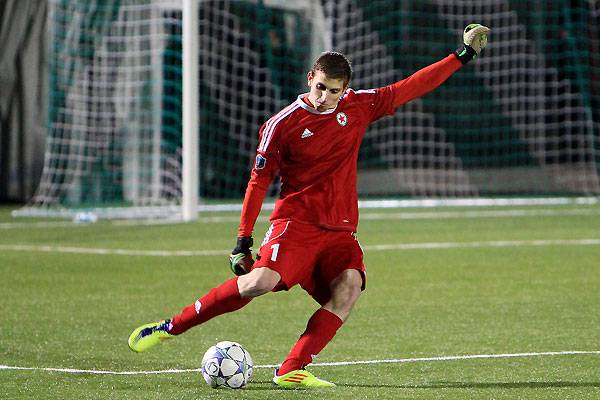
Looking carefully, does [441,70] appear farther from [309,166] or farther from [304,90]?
[304,90]

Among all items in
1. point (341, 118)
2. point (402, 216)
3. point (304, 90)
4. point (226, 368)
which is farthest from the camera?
point (304, 90)

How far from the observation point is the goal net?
1733 centimetres

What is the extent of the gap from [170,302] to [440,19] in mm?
14147

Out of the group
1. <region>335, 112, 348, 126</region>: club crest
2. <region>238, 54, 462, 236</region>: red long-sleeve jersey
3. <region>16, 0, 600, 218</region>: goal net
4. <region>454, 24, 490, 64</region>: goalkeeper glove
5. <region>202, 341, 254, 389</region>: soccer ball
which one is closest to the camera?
<region>202, 341, 254, 389</region>: soccer ball

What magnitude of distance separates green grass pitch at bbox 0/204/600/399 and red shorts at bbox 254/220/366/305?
0.48 meters

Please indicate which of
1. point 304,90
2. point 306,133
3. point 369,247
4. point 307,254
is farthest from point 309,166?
point 304,90

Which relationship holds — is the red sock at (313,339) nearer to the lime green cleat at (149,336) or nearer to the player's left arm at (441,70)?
the lime green cleat at (149,336)

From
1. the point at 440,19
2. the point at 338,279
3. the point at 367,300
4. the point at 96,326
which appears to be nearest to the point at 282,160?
the point at 338,279

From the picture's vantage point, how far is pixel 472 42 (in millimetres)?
5977

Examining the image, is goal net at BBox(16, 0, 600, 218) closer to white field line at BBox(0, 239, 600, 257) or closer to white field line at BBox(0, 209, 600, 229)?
white field line at BBox(0, 209, 600, 229)

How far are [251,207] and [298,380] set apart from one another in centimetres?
81

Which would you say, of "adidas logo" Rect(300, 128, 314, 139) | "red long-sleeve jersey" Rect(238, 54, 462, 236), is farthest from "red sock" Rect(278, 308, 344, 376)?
"adidas logo" Rect(300, 128, 314, 139)

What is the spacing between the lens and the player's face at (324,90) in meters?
5.60

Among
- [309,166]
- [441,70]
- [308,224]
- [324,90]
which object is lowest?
[308,224]
